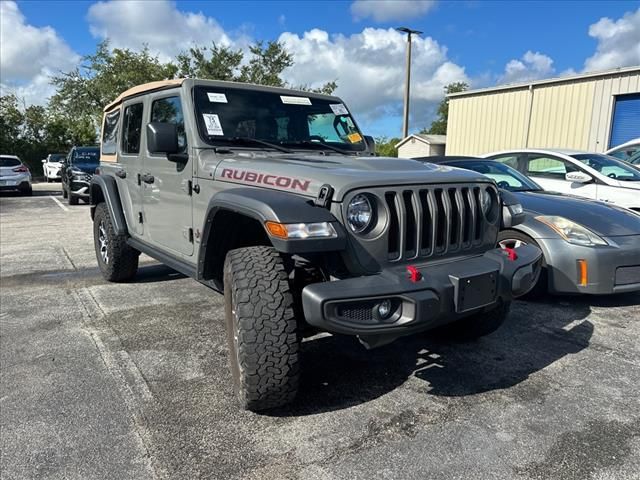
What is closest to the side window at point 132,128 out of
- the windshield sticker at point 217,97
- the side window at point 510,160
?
the windshield sticker at point 217,97

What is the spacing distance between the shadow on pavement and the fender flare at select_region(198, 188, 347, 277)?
101 centimetres

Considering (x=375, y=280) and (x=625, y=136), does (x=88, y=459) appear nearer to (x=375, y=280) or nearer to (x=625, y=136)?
(x=375, y=280)

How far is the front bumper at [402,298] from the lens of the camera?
2.31 meters

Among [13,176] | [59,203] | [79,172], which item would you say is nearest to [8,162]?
[13,176]

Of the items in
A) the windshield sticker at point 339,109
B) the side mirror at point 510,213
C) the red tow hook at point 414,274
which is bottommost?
the red tow hook at point 414,274

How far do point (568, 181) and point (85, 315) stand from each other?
5.96 m

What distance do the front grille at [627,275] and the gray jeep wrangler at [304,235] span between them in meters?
1.41

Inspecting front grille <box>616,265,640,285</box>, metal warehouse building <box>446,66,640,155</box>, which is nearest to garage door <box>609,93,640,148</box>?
metal warehouse building <box>446,66,640,155</box>

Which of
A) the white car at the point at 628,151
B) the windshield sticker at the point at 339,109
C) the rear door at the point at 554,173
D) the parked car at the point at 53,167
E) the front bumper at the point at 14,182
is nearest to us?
the windshield sticker at the point at 339,109

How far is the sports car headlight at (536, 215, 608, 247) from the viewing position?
4.27 metres

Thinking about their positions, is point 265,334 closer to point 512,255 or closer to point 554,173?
point 512,255

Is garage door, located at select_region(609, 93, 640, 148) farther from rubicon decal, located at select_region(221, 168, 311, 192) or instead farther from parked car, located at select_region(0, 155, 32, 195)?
parked car, located at select_region(0, 155, 32, 195)

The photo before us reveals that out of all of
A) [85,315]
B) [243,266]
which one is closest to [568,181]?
[243,266]

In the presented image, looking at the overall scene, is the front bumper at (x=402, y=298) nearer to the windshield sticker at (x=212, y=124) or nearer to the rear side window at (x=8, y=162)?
the windshield sticker at (x=212, y=124)
